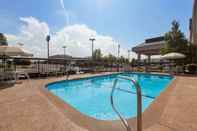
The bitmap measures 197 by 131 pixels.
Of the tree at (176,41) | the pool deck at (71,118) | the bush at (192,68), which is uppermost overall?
the tree at (176,41)

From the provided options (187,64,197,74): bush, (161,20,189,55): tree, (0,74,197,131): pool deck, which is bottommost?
(0,74,197,131): pool deck

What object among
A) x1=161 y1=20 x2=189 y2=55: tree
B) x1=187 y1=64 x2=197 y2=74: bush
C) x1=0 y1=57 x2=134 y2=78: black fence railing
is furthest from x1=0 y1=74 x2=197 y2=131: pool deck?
x1=161 y1=20 x2=189 y2=55: tree

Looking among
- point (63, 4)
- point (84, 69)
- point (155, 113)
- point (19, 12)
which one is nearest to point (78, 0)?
point (63, 4)

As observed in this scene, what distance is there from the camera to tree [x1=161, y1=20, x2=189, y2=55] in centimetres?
1260

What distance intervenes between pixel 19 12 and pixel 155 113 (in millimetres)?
11243

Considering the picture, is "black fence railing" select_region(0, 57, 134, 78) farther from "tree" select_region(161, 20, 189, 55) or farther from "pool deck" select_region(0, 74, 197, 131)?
"tree" select_region(161, 20, 189, 55)

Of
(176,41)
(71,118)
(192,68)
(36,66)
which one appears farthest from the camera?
(176,41)

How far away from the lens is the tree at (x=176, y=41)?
496 inches

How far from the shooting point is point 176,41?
503 inches

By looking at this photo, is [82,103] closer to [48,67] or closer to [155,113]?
[155,113]

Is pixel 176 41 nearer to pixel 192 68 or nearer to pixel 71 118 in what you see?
pixel 192 68

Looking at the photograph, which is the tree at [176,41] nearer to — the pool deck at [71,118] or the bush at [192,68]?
the bush at [192,68]

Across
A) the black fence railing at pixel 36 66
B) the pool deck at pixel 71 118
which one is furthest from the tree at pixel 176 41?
the pool deck at pixel 71 118

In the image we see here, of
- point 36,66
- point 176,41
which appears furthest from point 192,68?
point 36,66
